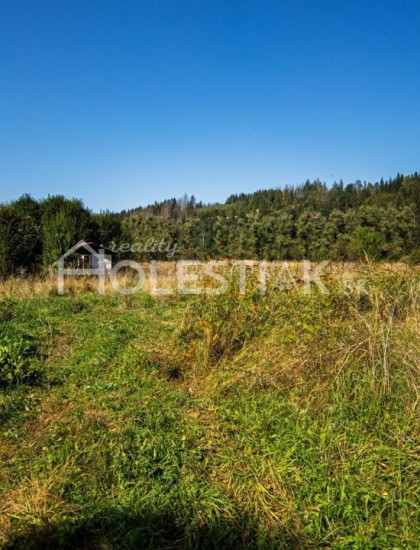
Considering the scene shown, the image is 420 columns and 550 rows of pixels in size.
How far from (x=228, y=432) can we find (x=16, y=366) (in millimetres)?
2260

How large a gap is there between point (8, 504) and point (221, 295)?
2921mm

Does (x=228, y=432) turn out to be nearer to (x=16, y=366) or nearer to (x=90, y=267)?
(x=16, y=366)

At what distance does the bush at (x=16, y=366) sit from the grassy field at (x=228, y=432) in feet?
0.06

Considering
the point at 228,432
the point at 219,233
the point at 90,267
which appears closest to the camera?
the point at 228,432

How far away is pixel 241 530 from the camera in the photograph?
1868 mm

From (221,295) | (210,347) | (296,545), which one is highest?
(221,295)

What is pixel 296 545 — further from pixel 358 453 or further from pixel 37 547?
pixel 37 547

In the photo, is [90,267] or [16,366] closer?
[16,366]

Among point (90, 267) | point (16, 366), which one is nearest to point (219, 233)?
point (90, 267)

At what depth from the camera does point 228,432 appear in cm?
267

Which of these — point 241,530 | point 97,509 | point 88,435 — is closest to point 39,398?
point 88,435

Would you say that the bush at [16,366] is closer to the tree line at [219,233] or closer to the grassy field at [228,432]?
the grassy field at [228,432]

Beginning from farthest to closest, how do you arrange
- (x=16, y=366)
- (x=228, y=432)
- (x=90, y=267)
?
Result: (x=90, y=267) < (x=16, y=366) < (x=228, y=432)

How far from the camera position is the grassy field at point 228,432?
1867mm
